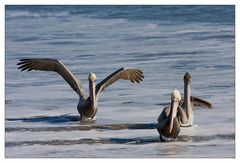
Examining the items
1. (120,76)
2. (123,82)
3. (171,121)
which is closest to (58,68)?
(120,76)

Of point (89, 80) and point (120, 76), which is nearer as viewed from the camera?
point (89, 80)

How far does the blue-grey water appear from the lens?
11797mm

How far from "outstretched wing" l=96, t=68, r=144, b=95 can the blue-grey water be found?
0.34m

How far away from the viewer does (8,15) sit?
29.7m

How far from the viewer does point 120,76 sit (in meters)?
13.8

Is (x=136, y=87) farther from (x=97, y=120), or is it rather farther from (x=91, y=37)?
(x=91, y=37)

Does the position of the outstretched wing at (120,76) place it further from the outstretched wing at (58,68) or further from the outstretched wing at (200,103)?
the outstretched wing at (200,103)

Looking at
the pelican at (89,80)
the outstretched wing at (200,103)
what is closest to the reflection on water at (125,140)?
the outstretched wing at (200,103)

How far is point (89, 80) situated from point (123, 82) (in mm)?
2728

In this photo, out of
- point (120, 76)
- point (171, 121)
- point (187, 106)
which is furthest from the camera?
point (120, 76)

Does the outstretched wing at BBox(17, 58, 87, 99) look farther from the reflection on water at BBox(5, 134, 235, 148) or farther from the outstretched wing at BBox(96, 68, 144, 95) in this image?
the reflection on water at BBox(5, 134, 235, 148)

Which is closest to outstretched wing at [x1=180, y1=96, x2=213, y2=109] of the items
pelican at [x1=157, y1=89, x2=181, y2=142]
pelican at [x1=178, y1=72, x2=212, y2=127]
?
pelican at [x1=178, y1=72, x2=212, y2=127]

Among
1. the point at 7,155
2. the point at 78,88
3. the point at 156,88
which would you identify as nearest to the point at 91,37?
the point at 156,88

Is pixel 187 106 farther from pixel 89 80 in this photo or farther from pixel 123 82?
pixel 123 82
